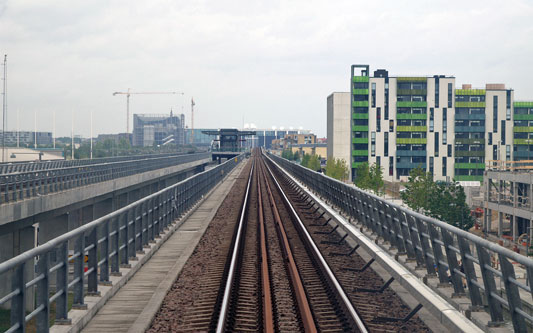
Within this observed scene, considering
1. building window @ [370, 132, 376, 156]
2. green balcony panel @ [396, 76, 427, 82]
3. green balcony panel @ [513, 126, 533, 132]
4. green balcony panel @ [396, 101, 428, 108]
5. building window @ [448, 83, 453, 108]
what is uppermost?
green balcony panel @ [396, 76, 427, 82]

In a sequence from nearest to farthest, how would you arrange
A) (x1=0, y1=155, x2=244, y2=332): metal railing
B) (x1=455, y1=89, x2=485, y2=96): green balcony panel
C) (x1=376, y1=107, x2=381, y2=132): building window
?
(x1=0, y1=155, x2=244, y2=332): metal railing, (x1=455, y1=89, x2=485, y2=96): green balcony panel, (x1=376, y1=107, x2=381, y2=132): building window

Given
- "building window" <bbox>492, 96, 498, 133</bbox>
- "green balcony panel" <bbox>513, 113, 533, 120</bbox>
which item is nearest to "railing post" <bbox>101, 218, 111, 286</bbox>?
"building window" <bbox>492, 96, 498, 133</bbox>

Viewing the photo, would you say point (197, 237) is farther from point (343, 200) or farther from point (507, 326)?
point (507, 326)

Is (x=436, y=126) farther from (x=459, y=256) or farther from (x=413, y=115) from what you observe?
(x=459, y=256)

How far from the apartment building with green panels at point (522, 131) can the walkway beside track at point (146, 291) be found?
3899 inches

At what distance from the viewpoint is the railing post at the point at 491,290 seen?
7.26 metres

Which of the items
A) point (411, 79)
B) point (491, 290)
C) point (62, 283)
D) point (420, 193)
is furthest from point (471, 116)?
point (62, 283)

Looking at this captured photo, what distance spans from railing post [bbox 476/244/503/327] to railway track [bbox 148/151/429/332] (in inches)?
67.3

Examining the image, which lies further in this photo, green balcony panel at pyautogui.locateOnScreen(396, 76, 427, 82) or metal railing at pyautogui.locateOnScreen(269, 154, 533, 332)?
green balcony panel at pyautogui.locateOnScreen(396, 76, 427, 82)

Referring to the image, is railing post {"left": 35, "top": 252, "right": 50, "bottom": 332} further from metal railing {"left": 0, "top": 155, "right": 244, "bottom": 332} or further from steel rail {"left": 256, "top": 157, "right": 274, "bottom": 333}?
steel rail {"left": 256, "top": 157, "right": 274, "bottom": 333}

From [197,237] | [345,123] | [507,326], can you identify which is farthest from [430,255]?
[345,123]

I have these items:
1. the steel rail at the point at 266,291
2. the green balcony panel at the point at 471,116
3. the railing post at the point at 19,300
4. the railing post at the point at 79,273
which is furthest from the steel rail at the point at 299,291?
the green balcony panel at the point at 471,116

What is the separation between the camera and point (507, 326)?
7195 mm

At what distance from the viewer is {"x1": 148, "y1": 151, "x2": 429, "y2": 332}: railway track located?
8719mm
